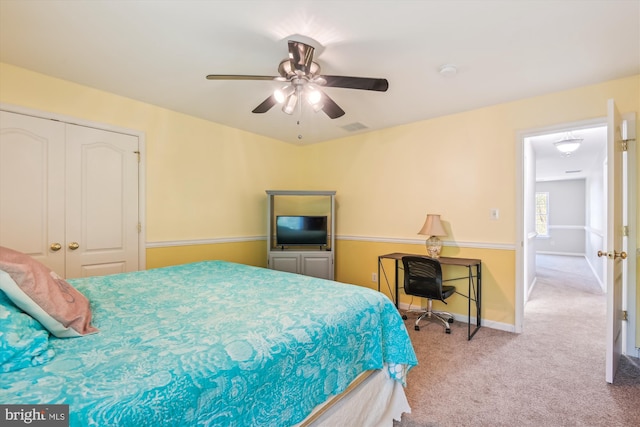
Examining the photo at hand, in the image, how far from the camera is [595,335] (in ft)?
9.94

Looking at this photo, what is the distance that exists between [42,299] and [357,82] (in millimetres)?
2018

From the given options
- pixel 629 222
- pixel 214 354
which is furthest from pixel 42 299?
pixel 629 222

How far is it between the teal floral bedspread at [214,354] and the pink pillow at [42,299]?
0.06 m

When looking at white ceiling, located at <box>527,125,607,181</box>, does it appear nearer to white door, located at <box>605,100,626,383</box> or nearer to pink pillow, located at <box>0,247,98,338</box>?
white door, located at <box>605,100,626,383</box>

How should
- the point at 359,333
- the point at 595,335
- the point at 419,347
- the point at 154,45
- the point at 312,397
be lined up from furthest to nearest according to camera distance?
the point at 595,335 → the point at 419,347 → the point at 154,45 → the point at 359,333 → the point at 312,397

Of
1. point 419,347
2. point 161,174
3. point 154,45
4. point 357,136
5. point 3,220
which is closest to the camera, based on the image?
point 154,45

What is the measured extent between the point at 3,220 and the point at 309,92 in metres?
2.68

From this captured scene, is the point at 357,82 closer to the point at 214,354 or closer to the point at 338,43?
the point at 338,43

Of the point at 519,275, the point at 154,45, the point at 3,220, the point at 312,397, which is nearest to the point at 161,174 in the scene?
the point at 3,220

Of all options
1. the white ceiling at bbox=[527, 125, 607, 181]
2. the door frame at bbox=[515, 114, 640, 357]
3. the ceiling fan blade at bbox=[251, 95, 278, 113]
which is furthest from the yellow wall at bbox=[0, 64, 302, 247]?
the white ceiling at bbox=[527, 125, 607, 181]

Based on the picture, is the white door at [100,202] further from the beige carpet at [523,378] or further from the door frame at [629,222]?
the door frame at [629,222]

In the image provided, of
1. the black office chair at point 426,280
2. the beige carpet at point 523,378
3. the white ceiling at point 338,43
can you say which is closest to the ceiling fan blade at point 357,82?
the white ceiling at point 338,43

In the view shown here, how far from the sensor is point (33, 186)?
254 centimetres

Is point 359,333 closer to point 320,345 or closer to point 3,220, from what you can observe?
point 320,345
